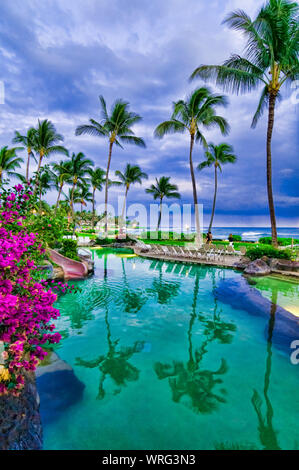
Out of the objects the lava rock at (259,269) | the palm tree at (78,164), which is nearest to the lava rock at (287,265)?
the lava rock at (259,269)

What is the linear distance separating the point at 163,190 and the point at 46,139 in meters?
17.6

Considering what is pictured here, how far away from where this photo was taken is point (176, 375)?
365cm

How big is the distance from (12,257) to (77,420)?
2.26m

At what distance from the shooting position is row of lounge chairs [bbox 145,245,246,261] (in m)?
14.8

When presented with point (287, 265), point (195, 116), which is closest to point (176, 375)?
point (287, 265)

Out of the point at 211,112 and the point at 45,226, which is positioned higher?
the point at 211,112

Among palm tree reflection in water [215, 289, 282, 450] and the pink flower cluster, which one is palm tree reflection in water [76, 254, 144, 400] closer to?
the pink flower cluster

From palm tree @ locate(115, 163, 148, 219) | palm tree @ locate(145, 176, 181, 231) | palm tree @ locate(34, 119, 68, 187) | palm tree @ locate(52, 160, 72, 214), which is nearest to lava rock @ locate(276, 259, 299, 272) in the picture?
palm tree @ locate(145, 176, 181, 231)

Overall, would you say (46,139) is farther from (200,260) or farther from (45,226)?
(45,226)

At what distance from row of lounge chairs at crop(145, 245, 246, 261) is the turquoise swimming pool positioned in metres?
7.31

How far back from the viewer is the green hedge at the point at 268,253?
1126cm

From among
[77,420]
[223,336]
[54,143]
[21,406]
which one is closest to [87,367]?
[77,420]

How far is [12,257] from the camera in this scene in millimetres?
2283
